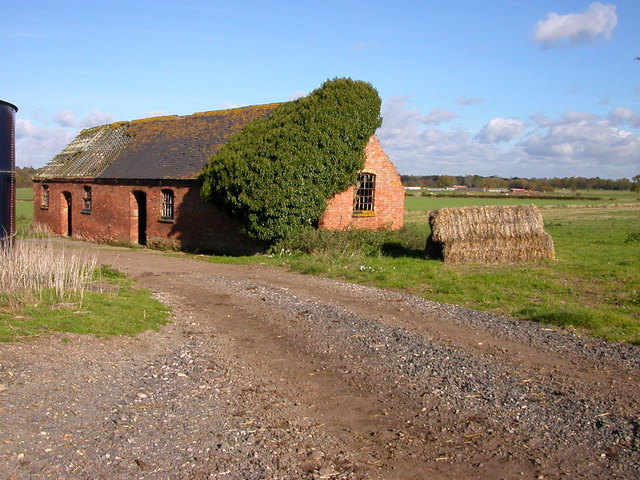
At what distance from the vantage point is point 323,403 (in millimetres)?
6281

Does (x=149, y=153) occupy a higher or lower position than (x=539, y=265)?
higher

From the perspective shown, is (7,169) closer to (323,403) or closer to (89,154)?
(323,403)

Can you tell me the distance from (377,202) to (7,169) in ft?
44.4

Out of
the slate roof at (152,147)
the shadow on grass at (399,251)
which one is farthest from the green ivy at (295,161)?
the slate roof at (152,147)

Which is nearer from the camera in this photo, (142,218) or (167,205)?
(167,205)

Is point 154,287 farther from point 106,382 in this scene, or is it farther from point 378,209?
point 378,209

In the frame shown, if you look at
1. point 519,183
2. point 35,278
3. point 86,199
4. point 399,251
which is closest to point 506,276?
point 399,251

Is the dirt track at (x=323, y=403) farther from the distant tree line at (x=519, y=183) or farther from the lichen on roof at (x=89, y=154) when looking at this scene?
the distant tree line at (x=519, y=183)

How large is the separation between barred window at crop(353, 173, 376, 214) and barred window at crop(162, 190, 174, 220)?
302 inches

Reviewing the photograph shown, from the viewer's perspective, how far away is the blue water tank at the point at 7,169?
37.3 ft

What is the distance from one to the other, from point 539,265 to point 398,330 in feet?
29.8

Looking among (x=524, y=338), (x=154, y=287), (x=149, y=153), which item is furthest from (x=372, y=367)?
(x=149, y=153)

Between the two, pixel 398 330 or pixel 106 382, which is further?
pixel 398 330

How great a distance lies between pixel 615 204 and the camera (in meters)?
68.0
